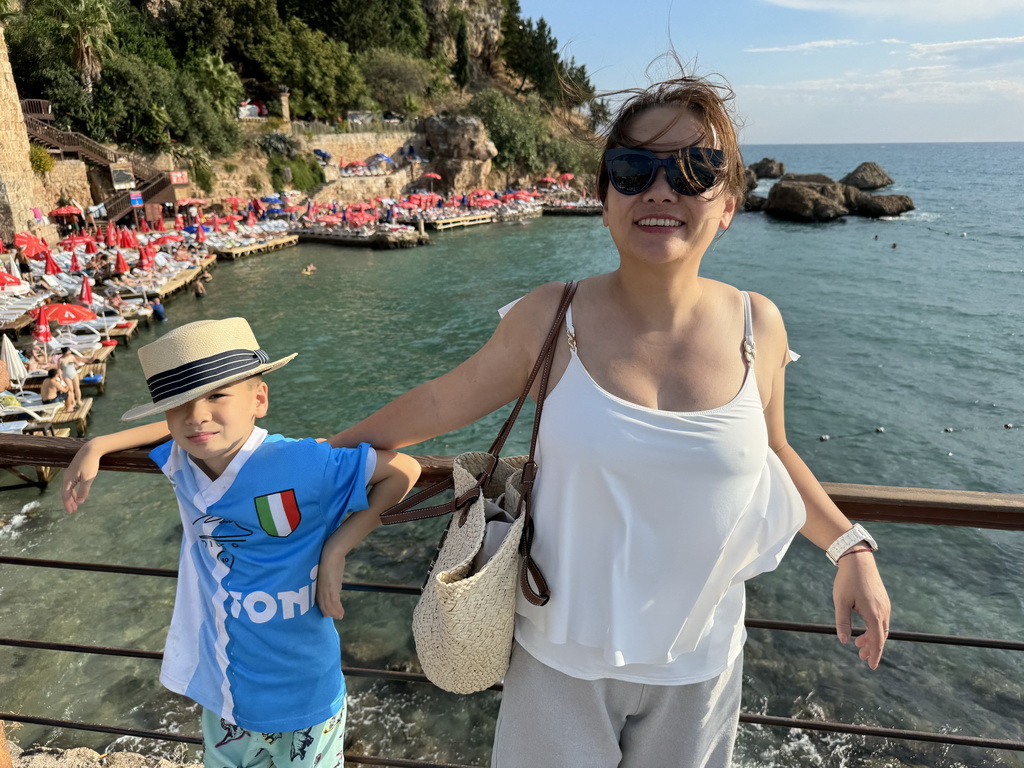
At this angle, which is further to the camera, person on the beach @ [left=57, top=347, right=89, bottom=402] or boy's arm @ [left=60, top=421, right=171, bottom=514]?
person on the beach @ [left=57, top=347, right=89, bottom=402]

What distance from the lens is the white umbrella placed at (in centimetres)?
1209

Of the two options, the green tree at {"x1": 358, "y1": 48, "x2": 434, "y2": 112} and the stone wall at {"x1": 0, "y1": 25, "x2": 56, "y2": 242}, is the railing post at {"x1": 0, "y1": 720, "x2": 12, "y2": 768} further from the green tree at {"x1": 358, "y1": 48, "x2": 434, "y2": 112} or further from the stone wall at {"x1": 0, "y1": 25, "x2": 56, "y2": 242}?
the green tree at {"x1": 358, "y1": 48, "x2": 434, "y2": 112}

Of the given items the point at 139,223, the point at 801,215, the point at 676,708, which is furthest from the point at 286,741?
the point at 801,215

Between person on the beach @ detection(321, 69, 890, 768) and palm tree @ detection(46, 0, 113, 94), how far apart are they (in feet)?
113

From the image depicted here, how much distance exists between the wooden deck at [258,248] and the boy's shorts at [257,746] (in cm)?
2952

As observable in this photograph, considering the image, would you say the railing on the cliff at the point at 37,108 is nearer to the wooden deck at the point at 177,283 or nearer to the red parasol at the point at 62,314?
the wooden deck at the point at 177,283

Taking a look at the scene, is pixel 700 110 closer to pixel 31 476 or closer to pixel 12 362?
pixel 31 476

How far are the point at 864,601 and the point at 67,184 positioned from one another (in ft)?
101

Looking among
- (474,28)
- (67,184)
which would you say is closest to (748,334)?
(67,184)

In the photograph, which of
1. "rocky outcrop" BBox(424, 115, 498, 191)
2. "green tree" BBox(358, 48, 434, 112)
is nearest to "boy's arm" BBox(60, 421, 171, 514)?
"rocky outcrop" BBox(424, 115, 498, 191)

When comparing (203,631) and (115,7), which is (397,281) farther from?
(203,631)

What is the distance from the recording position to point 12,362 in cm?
1209

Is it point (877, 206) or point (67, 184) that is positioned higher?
point (67, 184)

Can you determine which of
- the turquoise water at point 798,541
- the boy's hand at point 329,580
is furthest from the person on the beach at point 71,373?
the boy's hand at point 329,580
